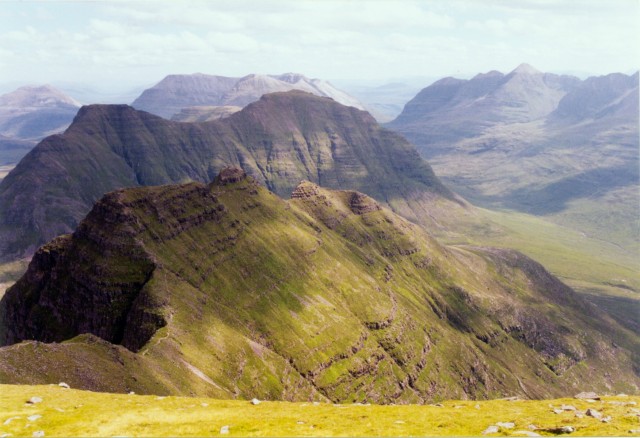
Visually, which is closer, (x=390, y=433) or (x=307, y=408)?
(x=390, y=433)

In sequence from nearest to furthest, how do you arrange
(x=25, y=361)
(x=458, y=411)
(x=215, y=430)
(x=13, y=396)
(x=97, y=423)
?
(x=215, y=430)
(x=97, y=423)
(x=458, y=411)
(x=13, y=396)
(x=25, y=361)

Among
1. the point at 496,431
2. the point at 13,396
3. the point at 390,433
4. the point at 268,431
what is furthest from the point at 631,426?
the point at 13,396

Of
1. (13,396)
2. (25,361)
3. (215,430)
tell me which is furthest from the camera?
(25,361)

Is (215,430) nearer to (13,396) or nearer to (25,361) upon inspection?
(13,396)

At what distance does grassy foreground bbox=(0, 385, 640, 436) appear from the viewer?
223 ft

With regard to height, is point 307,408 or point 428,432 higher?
point 428,432

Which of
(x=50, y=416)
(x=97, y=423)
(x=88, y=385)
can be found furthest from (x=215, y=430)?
(x=88, y=385)

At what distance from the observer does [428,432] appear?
223ft

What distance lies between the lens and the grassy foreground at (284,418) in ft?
223

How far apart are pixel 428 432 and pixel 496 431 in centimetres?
937

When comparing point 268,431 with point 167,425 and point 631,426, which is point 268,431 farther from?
point 631,426

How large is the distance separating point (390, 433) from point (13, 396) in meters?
73.3

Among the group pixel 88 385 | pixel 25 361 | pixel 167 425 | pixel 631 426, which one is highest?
pixel 631 426

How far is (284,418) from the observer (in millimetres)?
76938
